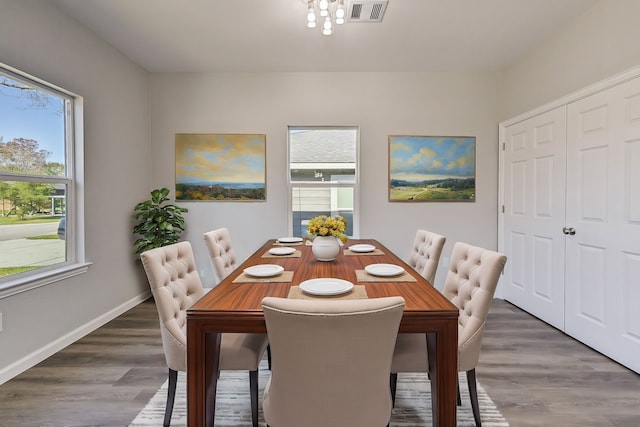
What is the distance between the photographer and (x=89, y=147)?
→ 291 centimetres

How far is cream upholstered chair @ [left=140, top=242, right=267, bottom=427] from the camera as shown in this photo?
1.54 meters

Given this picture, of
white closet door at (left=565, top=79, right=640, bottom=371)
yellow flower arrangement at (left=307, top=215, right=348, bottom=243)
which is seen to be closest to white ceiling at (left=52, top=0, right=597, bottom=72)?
white closet door at (left=565, top=79, right=640, bottom=371)

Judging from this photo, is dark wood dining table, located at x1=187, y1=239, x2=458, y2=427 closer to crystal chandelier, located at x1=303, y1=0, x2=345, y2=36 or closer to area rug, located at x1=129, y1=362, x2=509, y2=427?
area rug, located at x1=129, y1=362, x2=509, y2=427

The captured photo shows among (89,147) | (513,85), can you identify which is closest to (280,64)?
(89,147)

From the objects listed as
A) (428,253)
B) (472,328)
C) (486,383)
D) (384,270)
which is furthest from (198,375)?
(486,383)

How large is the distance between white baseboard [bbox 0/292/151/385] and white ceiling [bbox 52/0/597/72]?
2580 millimetres

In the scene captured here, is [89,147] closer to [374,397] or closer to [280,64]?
[280,64]

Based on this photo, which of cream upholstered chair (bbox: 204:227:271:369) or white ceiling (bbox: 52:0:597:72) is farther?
white ceiling (bbox: 52:0:597:72)

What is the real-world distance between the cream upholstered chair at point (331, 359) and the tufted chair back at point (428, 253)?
1.27 m

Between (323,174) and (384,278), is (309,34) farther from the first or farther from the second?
(384,278)

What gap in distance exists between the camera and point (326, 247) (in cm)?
216

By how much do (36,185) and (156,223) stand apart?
3.89 feet

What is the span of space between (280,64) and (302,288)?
2.96 metres

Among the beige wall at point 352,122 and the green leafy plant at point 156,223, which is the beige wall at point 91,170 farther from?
the beige wall at point 352,122
